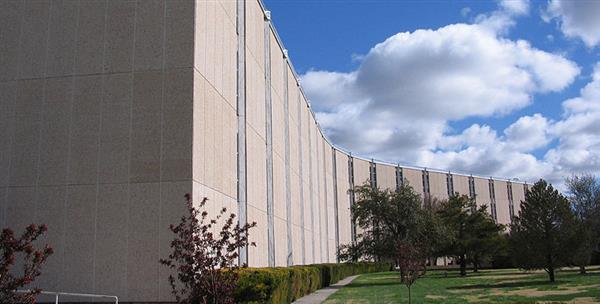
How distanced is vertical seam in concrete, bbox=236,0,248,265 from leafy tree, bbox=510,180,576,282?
1594 cm

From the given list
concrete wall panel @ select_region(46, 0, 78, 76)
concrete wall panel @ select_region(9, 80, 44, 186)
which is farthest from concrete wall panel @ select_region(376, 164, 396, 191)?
concrete wall panel @ select_region(9, 80, 44, 186)

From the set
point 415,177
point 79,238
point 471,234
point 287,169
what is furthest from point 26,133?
point 415,177

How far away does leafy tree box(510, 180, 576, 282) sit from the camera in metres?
29.1

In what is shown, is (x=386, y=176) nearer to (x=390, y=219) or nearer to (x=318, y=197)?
(x=318, y=197)

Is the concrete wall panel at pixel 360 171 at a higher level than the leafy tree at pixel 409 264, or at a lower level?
higher

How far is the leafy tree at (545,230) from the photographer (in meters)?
29.1

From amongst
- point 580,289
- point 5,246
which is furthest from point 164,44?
point 580,289

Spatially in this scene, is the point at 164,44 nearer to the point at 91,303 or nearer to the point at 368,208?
the point at 91,303

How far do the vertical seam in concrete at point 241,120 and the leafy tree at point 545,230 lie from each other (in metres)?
15.9

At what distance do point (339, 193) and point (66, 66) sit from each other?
47.3m

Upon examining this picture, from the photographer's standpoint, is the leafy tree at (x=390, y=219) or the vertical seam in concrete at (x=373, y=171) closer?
the leafy tree at (x=390, y=219)

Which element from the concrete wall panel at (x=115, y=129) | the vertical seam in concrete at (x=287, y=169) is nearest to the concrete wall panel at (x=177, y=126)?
the concrete wall panel at (x=115, y=129)

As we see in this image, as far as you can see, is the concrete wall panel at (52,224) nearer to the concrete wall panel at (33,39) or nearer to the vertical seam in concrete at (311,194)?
the concrete wall panel at (33,39)

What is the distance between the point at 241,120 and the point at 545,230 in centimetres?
1722
